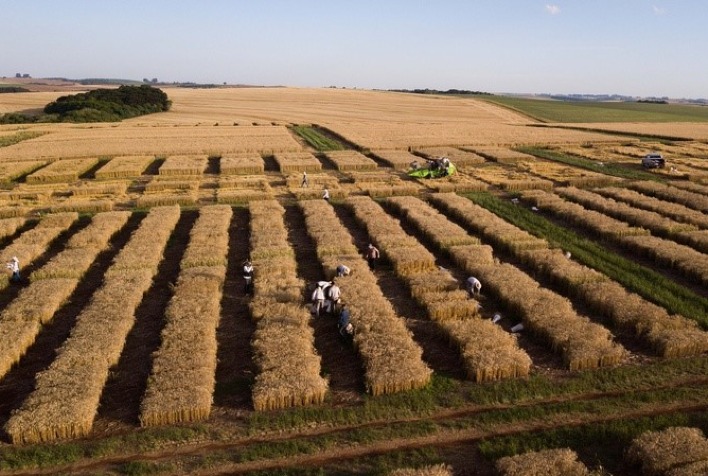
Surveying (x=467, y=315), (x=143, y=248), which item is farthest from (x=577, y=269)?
(x=143, y=248)

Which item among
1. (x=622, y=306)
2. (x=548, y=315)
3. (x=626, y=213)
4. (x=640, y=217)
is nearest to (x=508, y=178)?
(x=626, y=213)

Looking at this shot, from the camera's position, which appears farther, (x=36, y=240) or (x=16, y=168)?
(x=16, y=168)

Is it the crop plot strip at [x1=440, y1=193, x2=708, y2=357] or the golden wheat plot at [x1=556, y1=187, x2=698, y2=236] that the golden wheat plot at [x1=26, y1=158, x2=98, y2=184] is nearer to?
the crop plot strip at [x1=440, y1=193, x2=708, y2=357]

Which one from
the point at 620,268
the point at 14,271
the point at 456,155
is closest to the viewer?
the point at 14,271

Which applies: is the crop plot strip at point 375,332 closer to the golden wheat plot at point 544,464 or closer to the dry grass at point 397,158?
the golden wheat plot at point 544,464

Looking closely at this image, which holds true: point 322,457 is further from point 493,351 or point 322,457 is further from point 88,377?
point 88,377

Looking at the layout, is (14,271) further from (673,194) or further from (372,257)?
(673,194)
